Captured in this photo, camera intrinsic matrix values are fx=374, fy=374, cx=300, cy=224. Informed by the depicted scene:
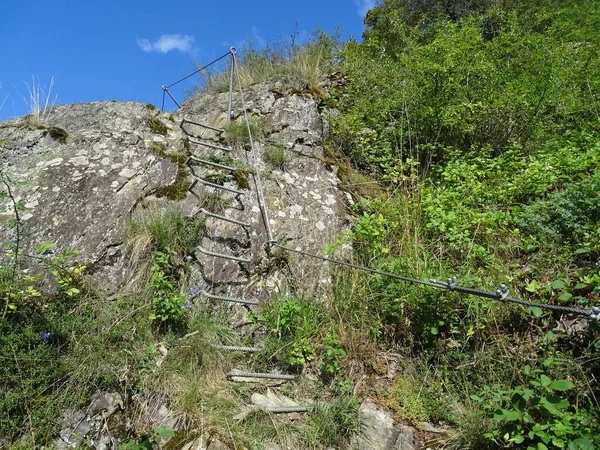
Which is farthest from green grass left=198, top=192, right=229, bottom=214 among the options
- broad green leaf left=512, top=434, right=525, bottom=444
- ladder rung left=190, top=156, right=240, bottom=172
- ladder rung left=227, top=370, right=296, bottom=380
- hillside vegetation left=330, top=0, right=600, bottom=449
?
broad green leaf left=512, top=434, right=525, bottom=444

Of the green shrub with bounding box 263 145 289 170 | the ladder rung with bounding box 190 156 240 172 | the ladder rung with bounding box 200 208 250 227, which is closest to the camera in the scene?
the ladder rung with bounding box 200 208 250 227

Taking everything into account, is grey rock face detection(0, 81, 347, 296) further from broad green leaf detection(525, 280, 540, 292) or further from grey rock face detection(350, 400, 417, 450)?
broad green leaf detection(525, 280, 540, 292)

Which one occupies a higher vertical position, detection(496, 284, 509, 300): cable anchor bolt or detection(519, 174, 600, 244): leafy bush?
detection(519, 174, 600, 244): leafy bush

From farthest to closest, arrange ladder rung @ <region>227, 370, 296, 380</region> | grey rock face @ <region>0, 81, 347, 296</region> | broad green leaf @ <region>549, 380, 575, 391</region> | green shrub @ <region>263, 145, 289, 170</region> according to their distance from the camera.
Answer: green shrub @ <region>263, 145, 289, 170</region> → grey rock face @ <region>0, 81, 347, 296</region> → ladder rung @ <region>227, 370, 296, 380</region> → broad green leaf @ <region>549, 380, 575, 391</region>

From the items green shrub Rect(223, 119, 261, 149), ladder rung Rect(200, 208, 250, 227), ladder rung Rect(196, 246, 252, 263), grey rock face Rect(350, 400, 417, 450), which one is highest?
green shrub Rect(223, 119, 261, 149)

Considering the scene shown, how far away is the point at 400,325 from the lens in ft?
9.95

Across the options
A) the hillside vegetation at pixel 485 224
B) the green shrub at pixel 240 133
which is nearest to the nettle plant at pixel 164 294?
the hillside vegetation at pixel 485 224

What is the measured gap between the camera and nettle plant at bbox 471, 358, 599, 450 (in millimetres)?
1848

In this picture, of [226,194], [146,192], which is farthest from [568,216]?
[146,192]

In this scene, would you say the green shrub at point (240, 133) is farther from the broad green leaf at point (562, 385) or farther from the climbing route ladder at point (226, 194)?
the broad green leaf at point (562, 385)

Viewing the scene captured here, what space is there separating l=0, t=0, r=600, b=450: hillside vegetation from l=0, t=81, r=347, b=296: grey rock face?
20 centimetres

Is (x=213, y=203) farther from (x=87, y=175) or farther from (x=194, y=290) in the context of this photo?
(x=87, y=175)

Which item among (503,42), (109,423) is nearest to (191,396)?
(109,423)

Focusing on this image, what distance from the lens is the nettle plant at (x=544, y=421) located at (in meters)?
1.85
